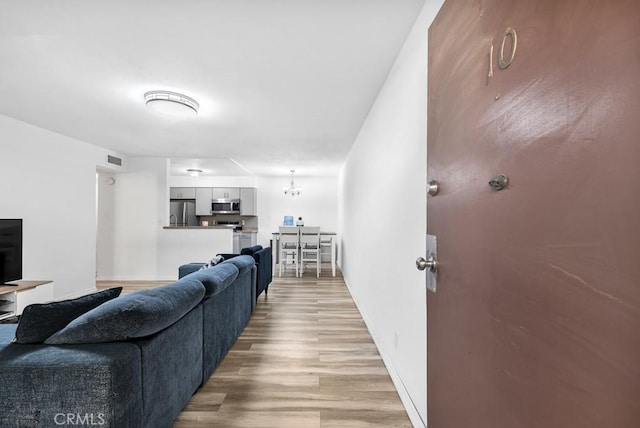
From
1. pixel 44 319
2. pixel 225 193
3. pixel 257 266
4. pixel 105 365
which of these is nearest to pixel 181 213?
pixel 225 193

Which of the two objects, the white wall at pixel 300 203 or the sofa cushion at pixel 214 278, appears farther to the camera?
the white wall at pixel 300 203

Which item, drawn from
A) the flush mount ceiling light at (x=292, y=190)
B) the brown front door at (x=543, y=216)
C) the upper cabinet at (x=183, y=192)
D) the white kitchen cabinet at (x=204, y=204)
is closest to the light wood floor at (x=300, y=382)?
the brown front door at (x=543, y=216)

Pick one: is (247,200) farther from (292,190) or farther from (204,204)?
(292,190)

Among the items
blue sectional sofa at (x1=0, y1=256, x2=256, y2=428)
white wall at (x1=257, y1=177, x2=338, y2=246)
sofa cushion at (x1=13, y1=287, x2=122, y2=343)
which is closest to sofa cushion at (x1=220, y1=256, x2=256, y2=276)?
blue sectional sofa at (x1=0, y1=256, x2=256, y2=428)

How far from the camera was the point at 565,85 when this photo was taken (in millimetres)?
557

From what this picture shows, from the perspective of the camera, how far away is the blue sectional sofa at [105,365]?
1100mm

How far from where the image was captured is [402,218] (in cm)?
195

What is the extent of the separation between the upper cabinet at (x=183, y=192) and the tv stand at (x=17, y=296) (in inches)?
189

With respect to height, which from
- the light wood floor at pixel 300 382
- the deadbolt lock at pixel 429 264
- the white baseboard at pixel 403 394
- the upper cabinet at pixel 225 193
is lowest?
the light wood floor at pixel 300 382

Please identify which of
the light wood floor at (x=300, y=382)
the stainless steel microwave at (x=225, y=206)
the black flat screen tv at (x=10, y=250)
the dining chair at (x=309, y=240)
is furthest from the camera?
the stainless steel microwave at (x=225, y=206)

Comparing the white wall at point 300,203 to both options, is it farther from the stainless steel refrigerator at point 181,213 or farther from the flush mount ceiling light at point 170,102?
the flush mount ceiling light at point 170,102

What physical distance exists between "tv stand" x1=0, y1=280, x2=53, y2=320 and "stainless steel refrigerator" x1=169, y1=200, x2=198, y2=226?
4.19m

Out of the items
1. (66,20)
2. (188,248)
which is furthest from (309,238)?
(66,20)

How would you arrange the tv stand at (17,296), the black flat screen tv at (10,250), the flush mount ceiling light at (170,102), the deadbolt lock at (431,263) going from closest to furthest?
the deadbolt lock at (431,263) < the flush mount ceiling light at (170,102) < the tv stand at (17,296) < the black flat screen tv at (10,250)
